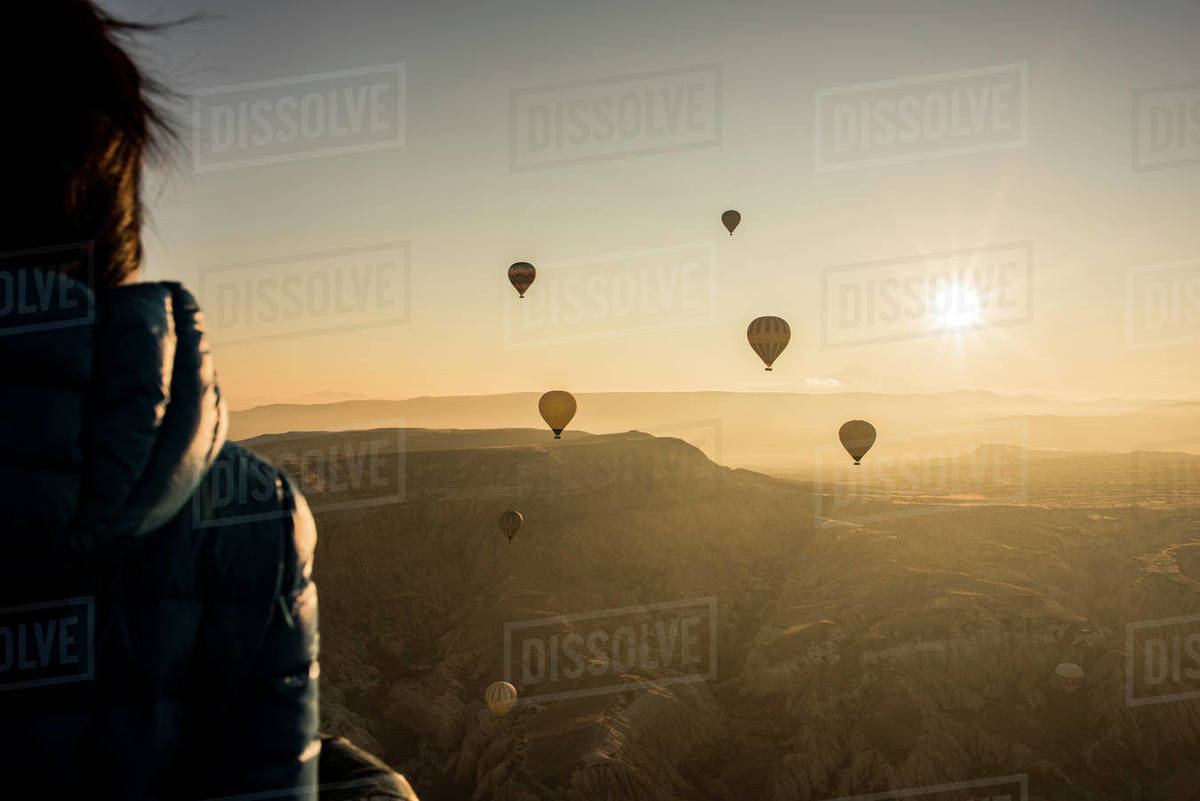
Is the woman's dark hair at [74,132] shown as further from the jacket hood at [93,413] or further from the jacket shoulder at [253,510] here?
the jacket shoulder at [253,510]

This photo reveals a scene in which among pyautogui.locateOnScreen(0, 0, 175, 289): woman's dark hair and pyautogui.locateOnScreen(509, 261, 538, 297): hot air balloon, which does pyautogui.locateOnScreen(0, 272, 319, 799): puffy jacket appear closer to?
pyautogui.locateOnScreen(0, 0, 175, 289): woman's dark hair

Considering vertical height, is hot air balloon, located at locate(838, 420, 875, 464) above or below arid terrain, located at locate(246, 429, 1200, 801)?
above

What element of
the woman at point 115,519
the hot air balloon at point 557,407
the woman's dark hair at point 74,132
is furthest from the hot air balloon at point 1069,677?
the woman's dark hair at point 74,132

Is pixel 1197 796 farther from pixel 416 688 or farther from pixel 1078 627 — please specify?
pixel 416 688

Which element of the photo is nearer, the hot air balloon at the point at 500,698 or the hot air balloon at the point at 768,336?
the hot air balloon at the point at 500,698

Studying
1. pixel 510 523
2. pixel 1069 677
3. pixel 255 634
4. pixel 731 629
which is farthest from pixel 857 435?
pixel 255 634

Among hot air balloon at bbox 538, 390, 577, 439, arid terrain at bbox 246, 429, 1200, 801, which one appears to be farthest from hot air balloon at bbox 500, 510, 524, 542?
hot air balloon at bbox 538, 390, 577, 439
